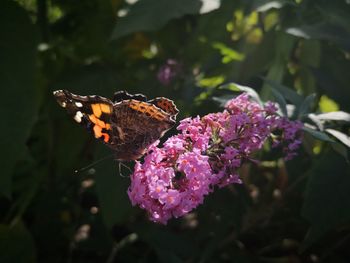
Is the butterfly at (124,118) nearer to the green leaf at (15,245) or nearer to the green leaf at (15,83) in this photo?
the green leaf at (15,83)

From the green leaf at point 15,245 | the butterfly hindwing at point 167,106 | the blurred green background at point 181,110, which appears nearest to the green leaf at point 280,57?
the blurred green background at point 181,110

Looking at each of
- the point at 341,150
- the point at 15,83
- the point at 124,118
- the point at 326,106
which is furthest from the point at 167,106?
the point at 326,106

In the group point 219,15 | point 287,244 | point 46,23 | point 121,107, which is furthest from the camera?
point 46,23

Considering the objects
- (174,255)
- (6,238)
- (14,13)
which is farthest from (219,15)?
(6,238)

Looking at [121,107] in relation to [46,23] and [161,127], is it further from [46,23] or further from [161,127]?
[46,23]

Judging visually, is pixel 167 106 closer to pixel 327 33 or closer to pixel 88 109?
pixel 88 109

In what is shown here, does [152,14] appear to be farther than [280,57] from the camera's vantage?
No

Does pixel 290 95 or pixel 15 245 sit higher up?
pixel 290 95
